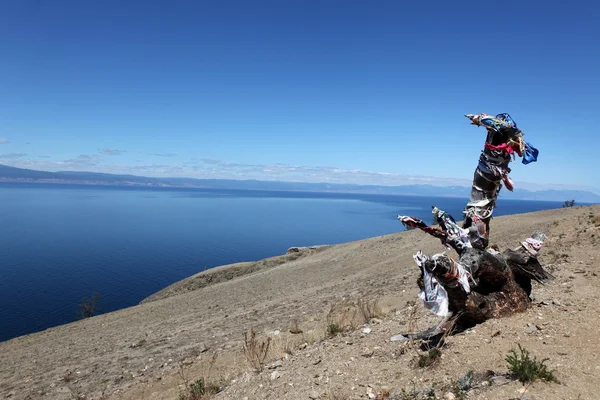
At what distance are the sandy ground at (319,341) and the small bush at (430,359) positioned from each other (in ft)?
0.25

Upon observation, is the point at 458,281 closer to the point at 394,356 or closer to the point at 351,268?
the point at 394,356

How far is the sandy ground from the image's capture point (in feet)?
17.8

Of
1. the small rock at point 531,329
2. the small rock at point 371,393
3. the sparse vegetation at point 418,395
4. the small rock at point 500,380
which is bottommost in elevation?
the small rock at point 371,393

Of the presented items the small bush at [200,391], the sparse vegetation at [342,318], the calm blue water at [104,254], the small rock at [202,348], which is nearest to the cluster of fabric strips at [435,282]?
the sparse vegetation at [342,318]

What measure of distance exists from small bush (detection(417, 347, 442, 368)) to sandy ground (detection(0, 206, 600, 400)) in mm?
77

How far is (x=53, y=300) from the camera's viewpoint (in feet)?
125

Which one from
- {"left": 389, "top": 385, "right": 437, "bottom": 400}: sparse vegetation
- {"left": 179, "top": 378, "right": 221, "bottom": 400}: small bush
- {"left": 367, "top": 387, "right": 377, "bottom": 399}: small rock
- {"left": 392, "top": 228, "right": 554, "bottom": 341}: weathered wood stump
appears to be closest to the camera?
{"left": 389, "top": 385, "right": 437, "bottom": 400}: sparse vegetation

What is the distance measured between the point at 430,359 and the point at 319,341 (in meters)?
3.19

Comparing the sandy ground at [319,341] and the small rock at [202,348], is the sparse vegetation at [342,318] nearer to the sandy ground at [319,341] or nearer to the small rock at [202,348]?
the sandy ground at [319,341]

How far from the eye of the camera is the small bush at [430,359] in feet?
18.2

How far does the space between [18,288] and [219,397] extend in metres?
45.9

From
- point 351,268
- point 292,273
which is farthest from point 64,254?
point 351,268

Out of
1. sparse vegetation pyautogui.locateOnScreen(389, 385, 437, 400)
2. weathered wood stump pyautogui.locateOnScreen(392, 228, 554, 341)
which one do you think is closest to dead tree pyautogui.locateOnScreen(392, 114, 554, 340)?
weathered wood stump pyautogui.locateOnScreen(392, 228, 554, 341)

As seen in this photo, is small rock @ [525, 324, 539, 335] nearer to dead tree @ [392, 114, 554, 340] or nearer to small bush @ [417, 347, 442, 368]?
dead tree @ [392, 114, 554, 340]
